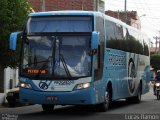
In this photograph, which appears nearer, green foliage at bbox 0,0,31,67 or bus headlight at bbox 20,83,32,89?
bus headlight at bbox 20,83,32,89

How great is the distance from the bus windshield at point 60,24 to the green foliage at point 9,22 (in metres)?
4.09

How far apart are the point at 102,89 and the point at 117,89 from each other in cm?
302

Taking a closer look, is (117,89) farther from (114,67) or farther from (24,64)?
(24,64)

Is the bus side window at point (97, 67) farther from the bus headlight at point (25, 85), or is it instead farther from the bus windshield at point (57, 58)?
the bus headlight at point (25, 85)

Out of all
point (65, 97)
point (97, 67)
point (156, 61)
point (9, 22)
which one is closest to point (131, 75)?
point (9, 22)

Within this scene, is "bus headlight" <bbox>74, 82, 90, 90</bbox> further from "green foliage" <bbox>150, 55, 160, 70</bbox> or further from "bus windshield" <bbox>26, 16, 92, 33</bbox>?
"green foliage" <bbox>150, 55, 160, 70</bbox>

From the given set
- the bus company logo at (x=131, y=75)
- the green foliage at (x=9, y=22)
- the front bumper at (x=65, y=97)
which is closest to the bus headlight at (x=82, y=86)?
the front bumper at (x=65, y=97)

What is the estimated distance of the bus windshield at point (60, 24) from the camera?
715 inches

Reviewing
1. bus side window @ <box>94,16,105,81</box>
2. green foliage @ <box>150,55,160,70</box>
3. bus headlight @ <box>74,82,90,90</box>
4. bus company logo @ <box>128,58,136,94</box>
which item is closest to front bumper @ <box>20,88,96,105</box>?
bus headlight @ <box>74,82,90,90</box>

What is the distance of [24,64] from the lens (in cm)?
1809

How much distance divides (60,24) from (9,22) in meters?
4.85

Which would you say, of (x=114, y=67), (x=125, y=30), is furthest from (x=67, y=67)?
(x=125, y=30)

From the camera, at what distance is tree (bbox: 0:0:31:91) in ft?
73.3

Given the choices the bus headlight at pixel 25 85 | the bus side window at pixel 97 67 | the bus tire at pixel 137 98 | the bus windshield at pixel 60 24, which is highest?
the bus windshield at pixel 60 24
